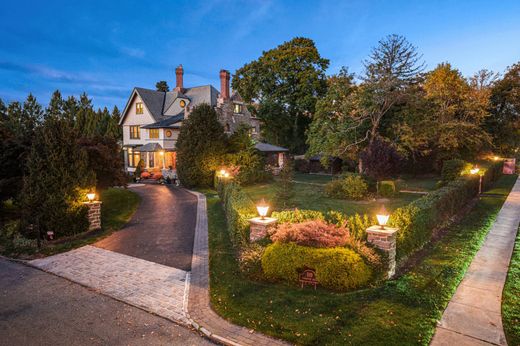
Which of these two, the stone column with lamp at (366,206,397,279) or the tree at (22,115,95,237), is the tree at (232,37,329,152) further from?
the stone column with lamp at (366,206,397,279)

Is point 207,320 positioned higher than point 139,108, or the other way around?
point 139,108

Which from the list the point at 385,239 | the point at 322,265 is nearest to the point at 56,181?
the point at 322,265

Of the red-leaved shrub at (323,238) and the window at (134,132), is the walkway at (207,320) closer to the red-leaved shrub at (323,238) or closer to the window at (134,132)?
the red-leaved shrub at (323,238)

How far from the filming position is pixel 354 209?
16.8 metres

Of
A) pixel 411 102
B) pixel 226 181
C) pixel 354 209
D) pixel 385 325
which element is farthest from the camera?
pixel 411 102

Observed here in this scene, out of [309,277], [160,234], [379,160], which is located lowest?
[160,234]

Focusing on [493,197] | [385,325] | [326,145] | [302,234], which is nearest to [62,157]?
[302,234]

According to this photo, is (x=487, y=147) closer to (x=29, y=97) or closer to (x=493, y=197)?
(x=493, y=197)

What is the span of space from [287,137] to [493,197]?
1203 inches

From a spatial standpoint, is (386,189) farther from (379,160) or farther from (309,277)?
(309,277)

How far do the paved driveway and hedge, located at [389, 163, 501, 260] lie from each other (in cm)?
605

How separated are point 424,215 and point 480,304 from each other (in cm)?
392

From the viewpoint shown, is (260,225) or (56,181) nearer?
(260,225)

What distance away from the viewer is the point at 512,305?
21.2 ft
